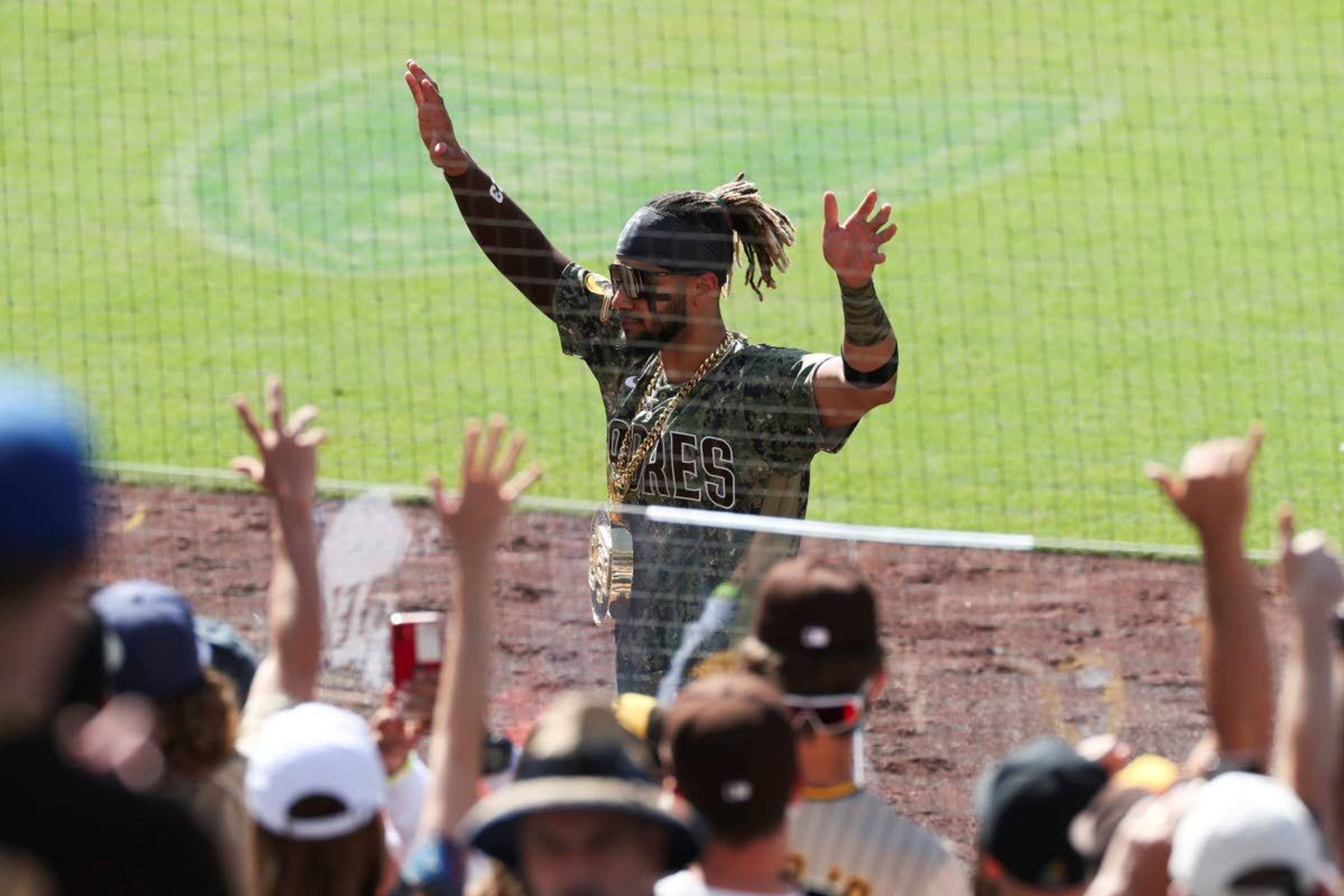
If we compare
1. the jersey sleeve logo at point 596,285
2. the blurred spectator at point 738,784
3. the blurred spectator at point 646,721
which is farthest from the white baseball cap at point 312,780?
the jersey sleeve logo at point 596,285

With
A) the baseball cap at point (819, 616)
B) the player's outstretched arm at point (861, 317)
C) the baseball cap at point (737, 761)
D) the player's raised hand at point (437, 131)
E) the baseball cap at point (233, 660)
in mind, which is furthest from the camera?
the player's raised hand at point (437, 131)

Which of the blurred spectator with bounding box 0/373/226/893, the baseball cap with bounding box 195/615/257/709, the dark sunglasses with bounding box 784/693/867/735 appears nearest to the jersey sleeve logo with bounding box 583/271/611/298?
the baseball cap with bounding box 195/615/257/709

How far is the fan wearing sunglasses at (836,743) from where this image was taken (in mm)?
3000

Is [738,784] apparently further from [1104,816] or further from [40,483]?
[40,483]

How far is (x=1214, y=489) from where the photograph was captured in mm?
3020

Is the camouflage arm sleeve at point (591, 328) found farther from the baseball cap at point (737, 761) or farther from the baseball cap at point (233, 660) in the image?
the baseball cap at point (737, 761)

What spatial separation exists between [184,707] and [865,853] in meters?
1.08

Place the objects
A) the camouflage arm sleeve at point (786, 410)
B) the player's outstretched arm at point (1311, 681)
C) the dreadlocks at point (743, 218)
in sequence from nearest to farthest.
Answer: the player's outstretched arm at point (1311, 681) → the camouflage arm sleeve at point (786, 410) → the dreadlocks at point (743, 218)

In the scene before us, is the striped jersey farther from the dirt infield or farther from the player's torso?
the dirt infield

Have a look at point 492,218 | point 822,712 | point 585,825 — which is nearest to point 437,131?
point 492,218

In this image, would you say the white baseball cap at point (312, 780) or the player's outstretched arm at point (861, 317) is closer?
the white baseball cap at point (312, 780)

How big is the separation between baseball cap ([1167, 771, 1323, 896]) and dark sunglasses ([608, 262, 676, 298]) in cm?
267

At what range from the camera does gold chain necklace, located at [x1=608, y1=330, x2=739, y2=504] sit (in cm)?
488

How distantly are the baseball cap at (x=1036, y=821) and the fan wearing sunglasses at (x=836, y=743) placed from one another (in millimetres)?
287
